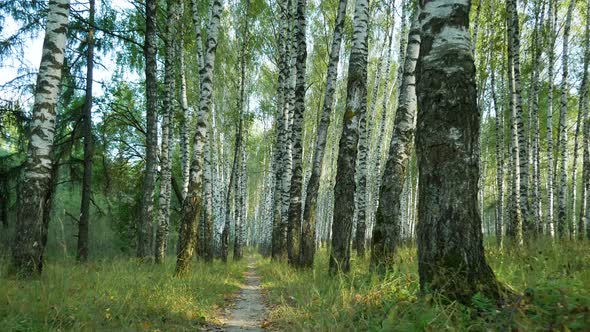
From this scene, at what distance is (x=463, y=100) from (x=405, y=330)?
209cm

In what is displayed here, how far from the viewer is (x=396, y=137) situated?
24.2ft

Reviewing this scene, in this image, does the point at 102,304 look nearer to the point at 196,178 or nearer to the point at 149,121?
the point at 196,178

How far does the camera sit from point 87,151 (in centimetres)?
1218

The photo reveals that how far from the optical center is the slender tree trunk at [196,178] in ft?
27.2

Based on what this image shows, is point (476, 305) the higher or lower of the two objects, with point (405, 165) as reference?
lower

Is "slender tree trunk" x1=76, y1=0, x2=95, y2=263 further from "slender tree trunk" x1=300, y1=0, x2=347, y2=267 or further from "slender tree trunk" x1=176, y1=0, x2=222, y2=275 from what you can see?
"slender tree trunk" x1=300, y1=0, x2=347, y2=267

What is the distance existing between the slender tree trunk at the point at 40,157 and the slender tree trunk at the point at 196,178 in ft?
8.82

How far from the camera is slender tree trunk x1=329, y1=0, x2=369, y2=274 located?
7328 mm

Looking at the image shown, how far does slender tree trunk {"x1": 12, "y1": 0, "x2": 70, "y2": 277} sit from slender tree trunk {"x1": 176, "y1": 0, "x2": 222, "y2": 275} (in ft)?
8.82

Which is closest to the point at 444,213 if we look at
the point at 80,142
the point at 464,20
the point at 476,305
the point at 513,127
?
the point at 476,305

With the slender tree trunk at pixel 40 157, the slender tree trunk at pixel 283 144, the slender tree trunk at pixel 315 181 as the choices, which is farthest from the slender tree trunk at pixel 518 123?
the slender tree trunk at pixel 40 157

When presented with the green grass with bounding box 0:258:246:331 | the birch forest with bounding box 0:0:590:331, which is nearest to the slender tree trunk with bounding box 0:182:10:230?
the birch forest with bounding box 0:0:590:331

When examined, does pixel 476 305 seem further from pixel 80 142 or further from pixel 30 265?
pixel 80 142

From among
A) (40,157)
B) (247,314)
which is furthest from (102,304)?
(40,157)
